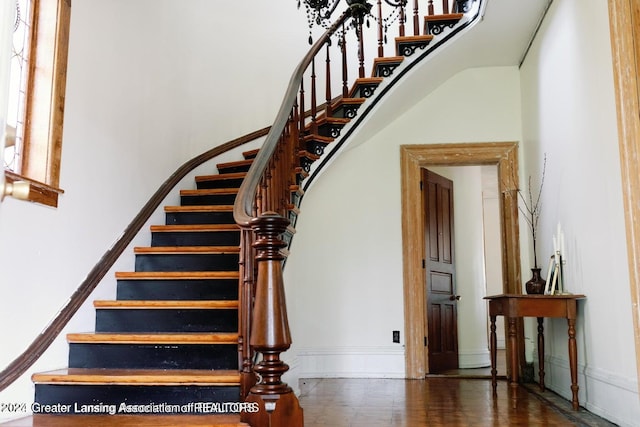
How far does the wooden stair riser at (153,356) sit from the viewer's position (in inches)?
117

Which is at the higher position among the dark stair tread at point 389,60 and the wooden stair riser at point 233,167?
the dark stair tread at point 389,60

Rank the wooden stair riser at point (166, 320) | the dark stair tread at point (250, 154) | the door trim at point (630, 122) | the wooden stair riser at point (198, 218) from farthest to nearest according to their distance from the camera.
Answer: the dark stair tread at point (250, 154)
the wooden stair riser at point (198, 218)
the wooden stair riser at point (166, 320)
the door trim at point (630, 122)

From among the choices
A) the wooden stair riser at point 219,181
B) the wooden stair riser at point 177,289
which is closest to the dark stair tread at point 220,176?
the wooden stair riser at point 219,181

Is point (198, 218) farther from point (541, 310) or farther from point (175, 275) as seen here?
point (541, 310)

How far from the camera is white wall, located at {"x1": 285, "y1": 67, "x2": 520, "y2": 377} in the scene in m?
5.44

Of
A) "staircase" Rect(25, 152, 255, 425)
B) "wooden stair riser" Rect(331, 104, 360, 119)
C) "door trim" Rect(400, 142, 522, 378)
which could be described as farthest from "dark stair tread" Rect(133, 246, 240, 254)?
"door trim" Rect(400, 142, 522, 378)

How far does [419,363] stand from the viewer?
5.36 m

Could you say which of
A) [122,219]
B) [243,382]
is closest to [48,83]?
[122,219]

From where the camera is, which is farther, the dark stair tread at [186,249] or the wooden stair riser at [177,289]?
the dark stair tread at [186,249]

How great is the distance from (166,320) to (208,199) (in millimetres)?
1567

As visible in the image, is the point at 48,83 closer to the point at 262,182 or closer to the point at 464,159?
the point at 262,182

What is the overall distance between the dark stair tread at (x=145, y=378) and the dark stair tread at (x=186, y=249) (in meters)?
1.07

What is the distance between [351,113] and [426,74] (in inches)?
33.9

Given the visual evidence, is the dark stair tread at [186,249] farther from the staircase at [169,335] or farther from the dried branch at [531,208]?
the dried branch at [531,208]
